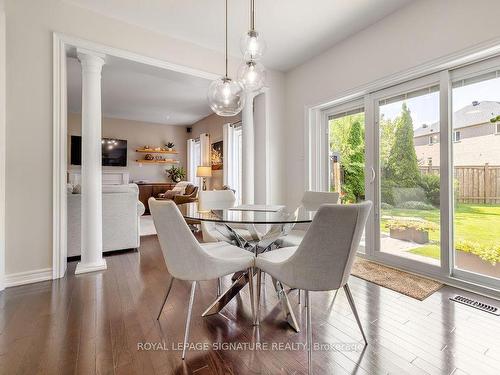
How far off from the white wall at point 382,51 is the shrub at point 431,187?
1.14 m

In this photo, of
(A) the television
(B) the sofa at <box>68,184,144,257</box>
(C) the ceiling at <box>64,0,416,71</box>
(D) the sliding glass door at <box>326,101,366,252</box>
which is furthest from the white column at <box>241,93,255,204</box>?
(A) the television

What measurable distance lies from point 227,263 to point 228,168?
4648mm

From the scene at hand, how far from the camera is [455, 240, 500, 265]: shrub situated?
7.42 feet

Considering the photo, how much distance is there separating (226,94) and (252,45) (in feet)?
1.37

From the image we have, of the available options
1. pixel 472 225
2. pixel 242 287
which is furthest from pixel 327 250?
pixel 472 225

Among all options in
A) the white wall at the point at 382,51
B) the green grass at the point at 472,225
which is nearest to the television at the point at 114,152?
the white wall at the point at 382,51

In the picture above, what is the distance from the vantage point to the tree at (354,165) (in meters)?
3.34

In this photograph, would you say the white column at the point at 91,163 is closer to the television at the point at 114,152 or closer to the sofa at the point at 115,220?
the sofa at the point at 115,220

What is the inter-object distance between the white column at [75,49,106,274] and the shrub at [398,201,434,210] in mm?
3400

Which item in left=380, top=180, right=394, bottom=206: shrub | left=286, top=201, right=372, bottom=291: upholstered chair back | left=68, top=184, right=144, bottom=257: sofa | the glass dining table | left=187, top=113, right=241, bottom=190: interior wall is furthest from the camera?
left=187, top=113, right=241, bottom=190: interior wall

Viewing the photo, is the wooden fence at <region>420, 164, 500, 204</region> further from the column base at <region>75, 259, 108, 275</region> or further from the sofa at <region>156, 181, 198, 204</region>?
the sofa at <region>156, 181, 198, 204</region>

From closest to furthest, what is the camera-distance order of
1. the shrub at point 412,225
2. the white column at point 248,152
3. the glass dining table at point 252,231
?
1. the glass dining table at point 252,231
2. the shrub at point 412,225
3. the white column at point 248,152

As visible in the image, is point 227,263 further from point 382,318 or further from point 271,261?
point 382,318

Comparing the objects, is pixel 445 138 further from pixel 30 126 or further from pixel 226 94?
pixel 30 126
